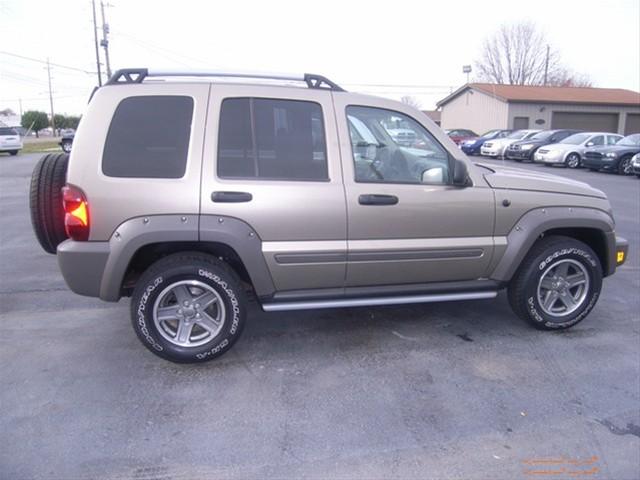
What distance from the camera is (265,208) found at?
3543 millimetres

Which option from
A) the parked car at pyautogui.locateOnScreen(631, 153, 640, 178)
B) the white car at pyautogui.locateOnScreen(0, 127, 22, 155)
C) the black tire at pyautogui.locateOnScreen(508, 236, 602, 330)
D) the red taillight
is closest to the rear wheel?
the parked car at pyautogui.locateOnScreen(631, 153, 640, 178)

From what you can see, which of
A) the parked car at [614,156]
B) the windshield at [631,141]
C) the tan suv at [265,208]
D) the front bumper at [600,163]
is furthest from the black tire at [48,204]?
the windshield at [631,141]

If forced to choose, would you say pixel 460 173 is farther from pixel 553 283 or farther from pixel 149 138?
pixel 149 138

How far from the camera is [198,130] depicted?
3.53 m

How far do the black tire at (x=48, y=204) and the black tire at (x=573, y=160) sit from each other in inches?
793

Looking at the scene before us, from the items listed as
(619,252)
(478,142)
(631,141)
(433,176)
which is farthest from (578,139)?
(433,176)

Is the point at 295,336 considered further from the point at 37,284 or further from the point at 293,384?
the point at 37,284

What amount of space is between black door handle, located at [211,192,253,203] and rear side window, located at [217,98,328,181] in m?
0.13

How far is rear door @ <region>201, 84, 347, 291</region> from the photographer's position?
11.6ft

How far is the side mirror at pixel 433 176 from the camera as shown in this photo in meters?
3.82

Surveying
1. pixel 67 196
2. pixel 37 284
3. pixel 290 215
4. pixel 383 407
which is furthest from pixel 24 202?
pixel 383 407

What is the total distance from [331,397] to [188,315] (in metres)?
1.20

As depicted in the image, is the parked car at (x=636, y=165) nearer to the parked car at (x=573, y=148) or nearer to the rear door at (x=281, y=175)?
the parked car at (x=573, y=148)

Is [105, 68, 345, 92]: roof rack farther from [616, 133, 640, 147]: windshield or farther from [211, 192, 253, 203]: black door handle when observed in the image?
[616, 133, 640, 147]: windshield
